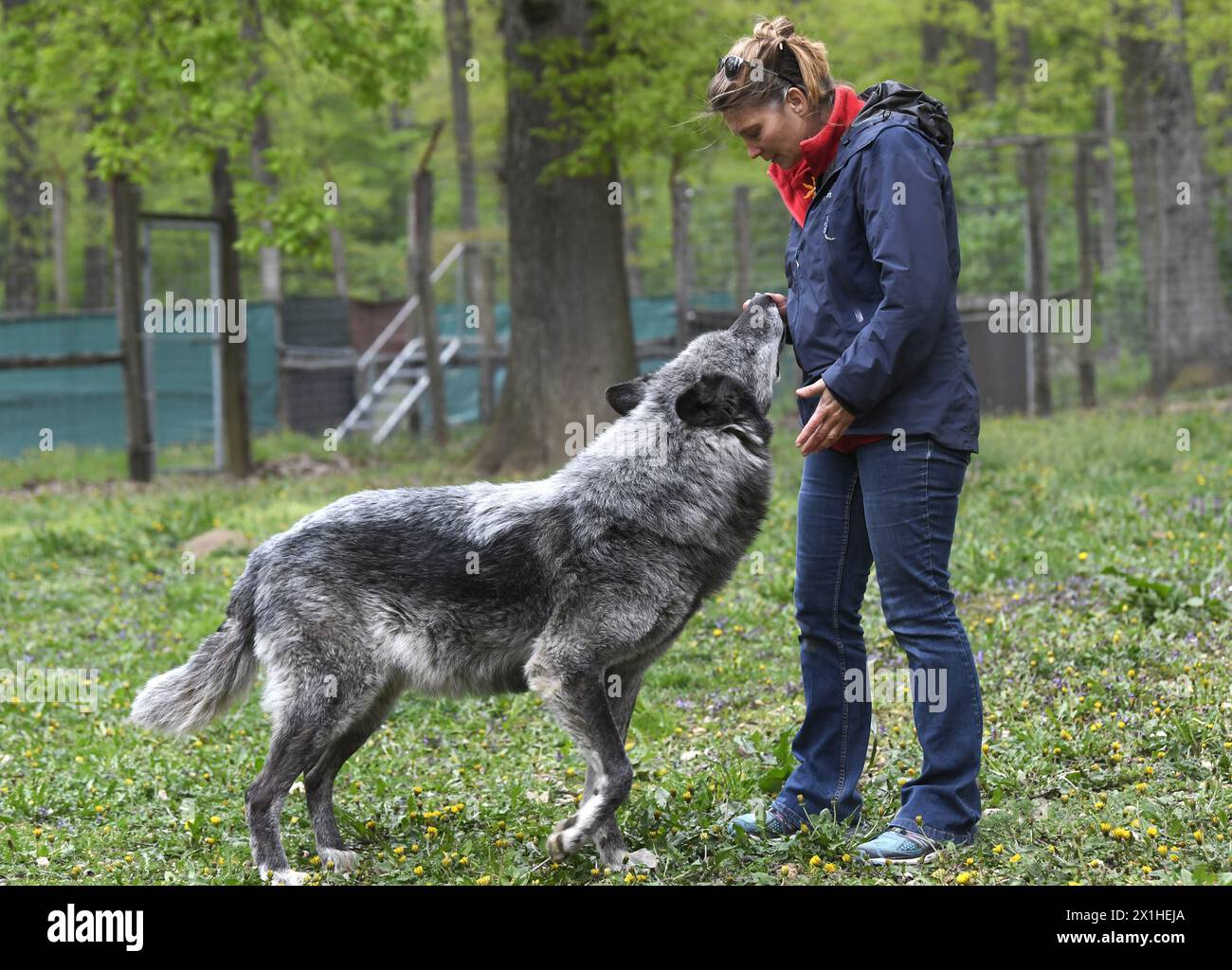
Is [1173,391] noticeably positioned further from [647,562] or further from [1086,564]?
[647,562]

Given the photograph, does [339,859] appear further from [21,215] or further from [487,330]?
[21,215]

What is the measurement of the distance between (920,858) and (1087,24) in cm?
1854

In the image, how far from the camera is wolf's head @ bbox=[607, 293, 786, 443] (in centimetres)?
431

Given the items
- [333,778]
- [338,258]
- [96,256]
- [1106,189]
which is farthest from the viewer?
[338,258]

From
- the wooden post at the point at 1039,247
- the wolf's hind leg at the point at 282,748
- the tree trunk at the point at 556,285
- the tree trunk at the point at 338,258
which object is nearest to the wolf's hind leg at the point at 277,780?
the wolf's hind leg at the point at 282,748

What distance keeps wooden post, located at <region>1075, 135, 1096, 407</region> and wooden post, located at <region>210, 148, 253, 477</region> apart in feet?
34.4

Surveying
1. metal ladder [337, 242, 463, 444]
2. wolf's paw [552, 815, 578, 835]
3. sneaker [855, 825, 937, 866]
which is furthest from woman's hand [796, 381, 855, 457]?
metal ladder [337, 242, 463, 444]

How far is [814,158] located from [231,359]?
11.8 metres

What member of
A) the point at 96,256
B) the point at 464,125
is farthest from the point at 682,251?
the point at 96,256

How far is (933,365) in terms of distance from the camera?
399 centimetres

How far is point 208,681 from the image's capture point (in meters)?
4.47

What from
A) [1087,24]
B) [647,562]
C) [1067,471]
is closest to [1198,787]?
[647,562]

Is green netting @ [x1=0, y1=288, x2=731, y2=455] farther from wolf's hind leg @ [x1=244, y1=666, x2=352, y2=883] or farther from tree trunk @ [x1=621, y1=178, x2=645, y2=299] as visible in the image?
wolf's hind leg @ [x1=244, y1=666, x2=352, y2=883]

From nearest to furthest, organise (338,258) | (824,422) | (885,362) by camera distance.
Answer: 1. (885,362)
2. (824,422)
3. (338,258)
